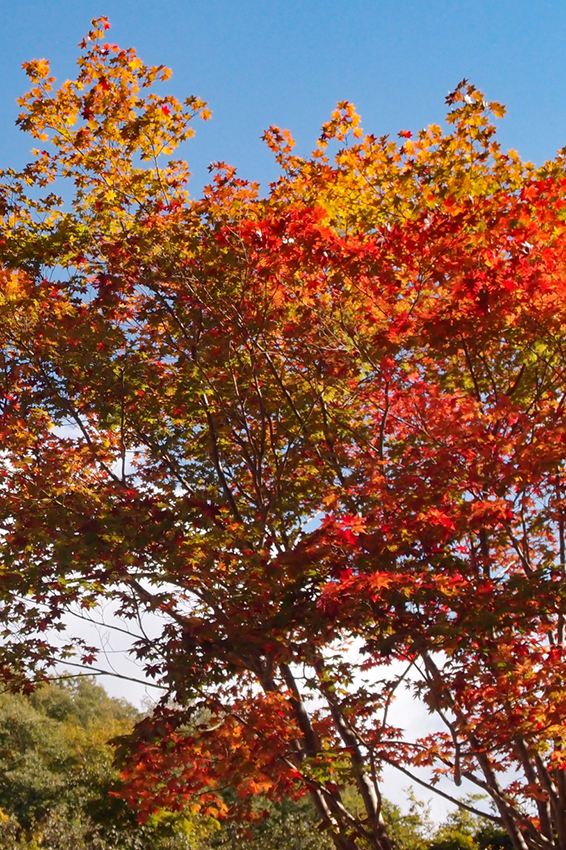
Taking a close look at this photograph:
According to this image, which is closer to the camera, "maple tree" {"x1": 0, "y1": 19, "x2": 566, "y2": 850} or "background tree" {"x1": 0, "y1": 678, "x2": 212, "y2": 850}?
"maple tree" {"x1": 0, "y1": 19, "x2": 566, "y2": 850}

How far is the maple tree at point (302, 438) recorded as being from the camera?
19.9 ft

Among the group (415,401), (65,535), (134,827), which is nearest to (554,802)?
(415,401)

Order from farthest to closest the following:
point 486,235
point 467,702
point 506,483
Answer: point 467,702 → point 486,235 → point 506,483

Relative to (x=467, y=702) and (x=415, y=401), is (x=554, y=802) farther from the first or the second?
(x=415, y=401)

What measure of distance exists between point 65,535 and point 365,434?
368 cm

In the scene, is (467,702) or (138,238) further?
(138,238)

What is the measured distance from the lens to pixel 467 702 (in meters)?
6.85

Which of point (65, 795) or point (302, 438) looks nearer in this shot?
point (302, 438)

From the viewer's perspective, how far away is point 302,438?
26.1ft

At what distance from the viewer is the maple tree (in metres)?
6.07

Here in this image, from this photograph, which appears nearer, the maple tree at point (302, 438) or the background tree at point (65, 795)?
the maple tree at point (302, 438)

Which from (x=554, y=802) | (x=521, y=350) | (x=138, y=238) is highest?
(x=138, y=238)

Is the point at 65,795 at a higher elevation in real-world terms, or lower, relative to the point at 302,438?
lower

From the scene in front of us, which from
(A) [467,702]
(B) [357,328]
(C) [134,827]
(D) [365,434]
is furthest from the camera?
(C) [134,827]
